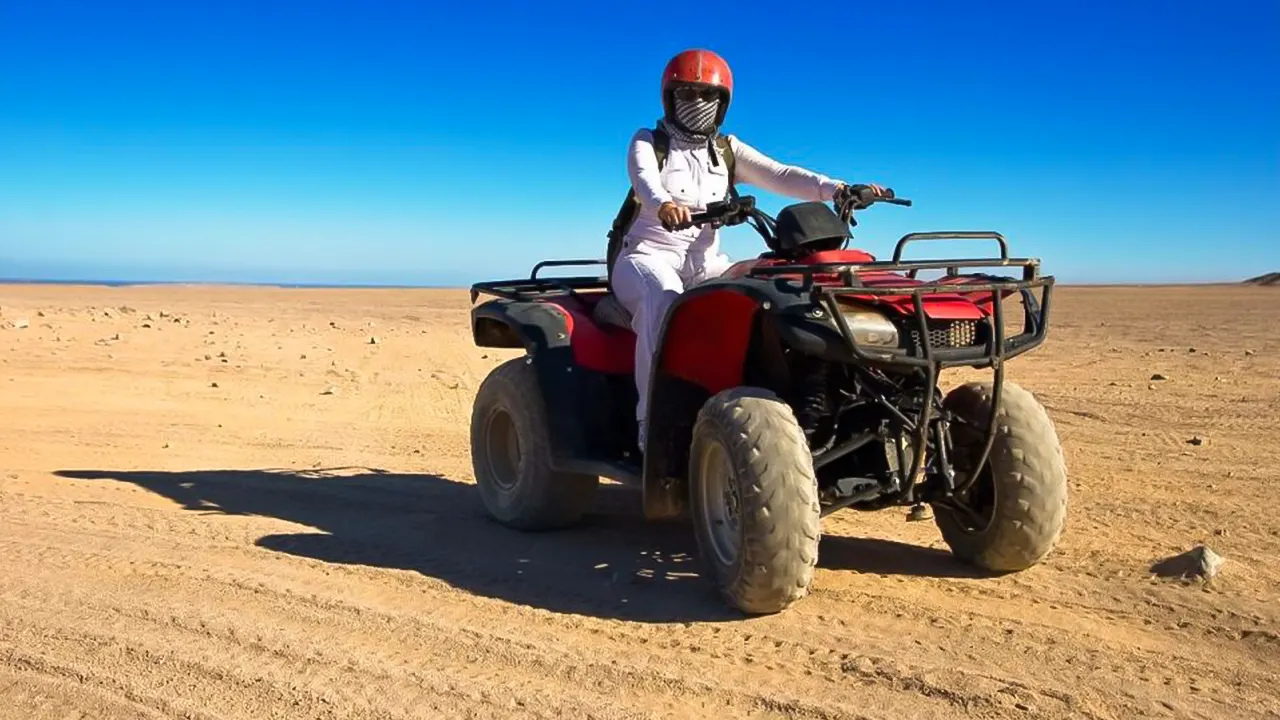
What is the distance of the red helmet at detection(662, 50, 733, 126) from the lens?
601 cm

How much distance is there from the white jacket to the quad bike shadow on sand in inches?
62.0

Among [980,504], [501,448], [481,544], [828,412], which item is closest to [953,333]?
[828,412]

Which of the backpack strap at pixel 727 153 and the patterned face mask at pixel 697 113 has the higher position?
the patterned face mask at pixel 697 113

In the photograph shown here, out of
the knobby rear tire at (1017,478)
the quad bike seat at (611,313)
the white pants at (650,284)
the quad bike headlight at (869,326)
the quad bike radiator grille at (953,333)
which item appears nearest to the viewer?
the quad bike headlight at (869,326)

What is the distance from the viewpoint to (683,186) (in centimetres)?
623

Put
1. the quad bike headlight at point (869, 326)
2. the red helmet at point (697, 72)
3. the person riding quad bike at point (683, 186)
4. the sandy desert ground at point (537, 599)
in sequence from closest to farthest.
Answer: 1. the sandy desert ground at point (537, 599)
2. the quad bike headlight at point (869, 326)
3. the person riding quad bike at point (683, 186)
4. the red helmet at point (697, 72)

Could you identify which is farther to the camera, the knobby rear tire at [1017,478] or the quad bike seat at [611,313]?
the quad bike seat at [611,313]

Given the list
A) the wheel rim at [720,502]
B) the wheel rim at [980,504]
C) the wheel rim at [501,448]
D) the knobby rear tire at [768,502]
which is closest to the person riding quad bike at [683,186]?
the wheel rim at [720,502]

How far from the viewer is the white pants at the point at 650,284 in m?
5.66

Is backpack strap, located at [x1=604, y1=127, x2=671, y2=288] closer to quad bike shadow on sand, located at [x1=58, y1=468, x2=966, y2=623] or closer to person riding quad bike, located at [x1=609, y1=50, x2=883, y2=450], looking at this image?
person riding quad bike, located at [x1=609, y1=50, x2=883, y2=450]

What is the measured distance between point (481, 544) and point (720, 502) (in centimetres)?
167

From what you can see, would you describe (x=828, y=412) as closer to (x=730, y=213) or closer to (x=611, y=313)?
(x=730, y=213)

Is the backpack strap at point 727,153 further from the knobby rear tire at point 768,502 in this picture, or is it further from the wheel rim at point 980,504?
the wheel rim at point 980,504

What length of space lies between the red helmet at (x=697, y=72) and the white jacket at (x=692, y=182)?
0.31m
